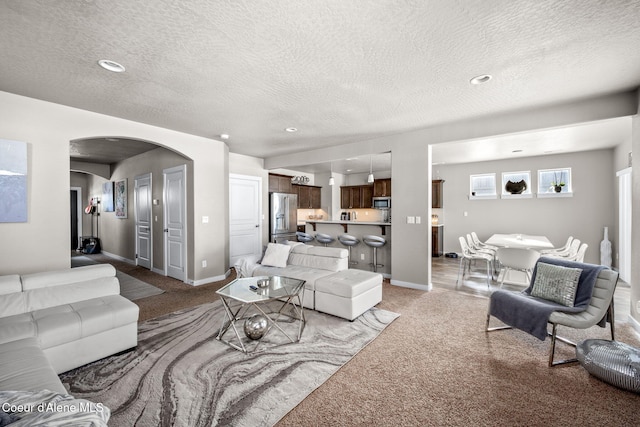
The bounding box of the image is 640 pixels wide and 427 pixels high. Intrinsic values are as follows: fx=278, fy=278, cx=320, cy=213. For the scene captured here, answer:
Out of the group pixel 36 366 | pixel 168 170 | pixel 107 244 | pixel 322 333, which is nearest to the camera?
pixel 36 366

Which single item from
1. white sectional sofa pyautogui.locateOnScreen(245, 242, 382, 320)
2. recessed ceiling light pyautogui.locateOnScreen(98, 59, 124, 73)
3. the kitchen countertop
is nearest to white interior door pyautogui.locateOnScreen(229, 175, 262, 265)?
the kitchen countertop

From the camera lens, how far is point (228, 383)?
2123 mm

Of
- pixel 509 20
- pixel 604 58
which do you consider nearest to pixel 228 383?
pixel 509 20

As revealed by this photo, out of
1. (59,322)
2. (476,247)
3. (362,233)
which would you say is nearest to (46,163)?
(59,322)

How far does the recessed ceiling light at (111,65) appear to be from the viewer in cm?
244

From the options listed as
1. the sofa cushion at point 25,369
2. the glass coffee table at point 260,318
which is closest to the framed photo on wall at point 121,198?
the glass coffee table at point 260,318

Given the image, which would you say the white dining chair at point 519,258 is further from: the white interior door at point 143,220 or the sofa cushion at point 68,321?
the white interior door at point 143,220

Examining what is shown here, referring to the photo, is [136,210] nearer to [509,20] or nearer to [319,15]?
[319,15]

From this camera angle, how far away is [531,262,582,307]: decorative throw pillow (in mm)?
2684

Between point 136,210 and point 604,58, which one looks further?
point 136,210

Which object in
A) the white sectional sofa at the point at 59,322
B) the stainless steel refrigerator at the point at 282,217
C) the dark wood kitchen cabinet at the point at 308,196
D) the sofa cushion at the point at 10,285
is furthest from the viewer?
the dark wood kitchen cabinet at the point at 308,196

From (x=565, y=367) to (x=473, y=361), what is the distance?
0.74 m

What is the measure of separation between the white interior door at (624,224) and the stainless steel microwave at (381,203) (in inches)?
195

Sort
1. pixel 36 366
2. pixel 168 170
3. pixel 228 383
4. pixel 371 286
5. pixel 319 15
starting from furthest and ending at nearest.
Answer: pixel 168 170
pixel 371 286
pixel 228 383
pixel 319 15
pixel 36 366
